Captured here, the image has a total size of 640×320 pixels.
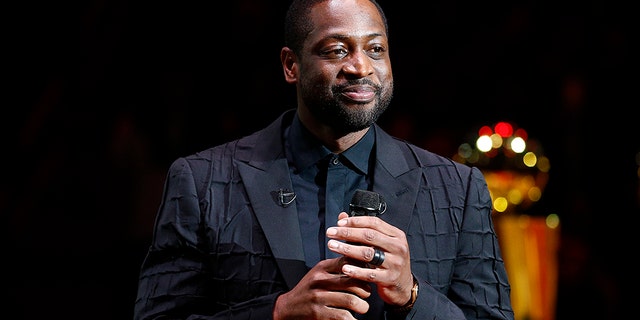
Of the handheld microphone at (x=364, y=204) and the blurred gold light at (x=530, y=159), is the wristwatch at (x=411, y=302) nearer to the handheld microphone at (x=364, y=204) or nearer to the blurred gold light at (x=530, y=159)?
the handheld microphone at (x=364, y=204)

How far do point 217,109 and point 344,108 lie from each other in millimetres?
3109

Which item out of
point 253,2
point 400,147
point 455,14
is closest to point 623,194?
point 455,14

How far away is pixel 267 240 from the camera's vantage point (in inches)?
74.3

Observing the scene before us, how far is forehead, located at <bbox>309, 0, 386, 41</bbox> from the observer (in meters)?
1.98

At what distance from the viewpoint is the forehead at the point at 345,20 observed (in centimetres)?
198

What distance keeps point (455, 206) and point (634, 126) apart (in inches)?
189

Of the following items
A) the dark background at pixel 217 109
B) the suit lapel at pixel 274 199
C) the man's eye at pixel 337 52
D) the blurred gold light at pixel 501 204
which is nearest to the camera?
the suit lapel at pixel 274 199

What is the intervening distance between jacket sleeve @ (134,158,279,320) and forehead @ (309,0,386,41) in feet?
1.58

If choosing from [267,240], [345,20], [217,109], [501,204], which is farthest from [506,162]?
[267,240]

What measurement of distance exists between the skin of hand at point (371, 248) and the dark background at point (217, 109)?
9.17ft

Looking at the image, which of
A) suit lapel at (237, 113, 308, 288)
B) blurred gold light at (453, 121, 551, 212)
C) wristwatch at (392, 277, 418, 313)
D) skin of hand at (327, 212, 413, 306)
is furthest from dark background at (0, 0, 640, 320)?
skin of hand at (327, 212, 413, 306)

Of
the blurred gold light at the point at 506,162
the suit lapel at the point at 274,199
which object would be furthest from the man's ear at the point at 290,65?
the blurred gold light at the point at 506,162

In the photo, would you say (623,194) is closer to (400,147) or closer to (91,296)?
(91,296)

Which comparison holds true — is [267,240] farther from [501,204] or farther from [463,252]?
[501,204]
